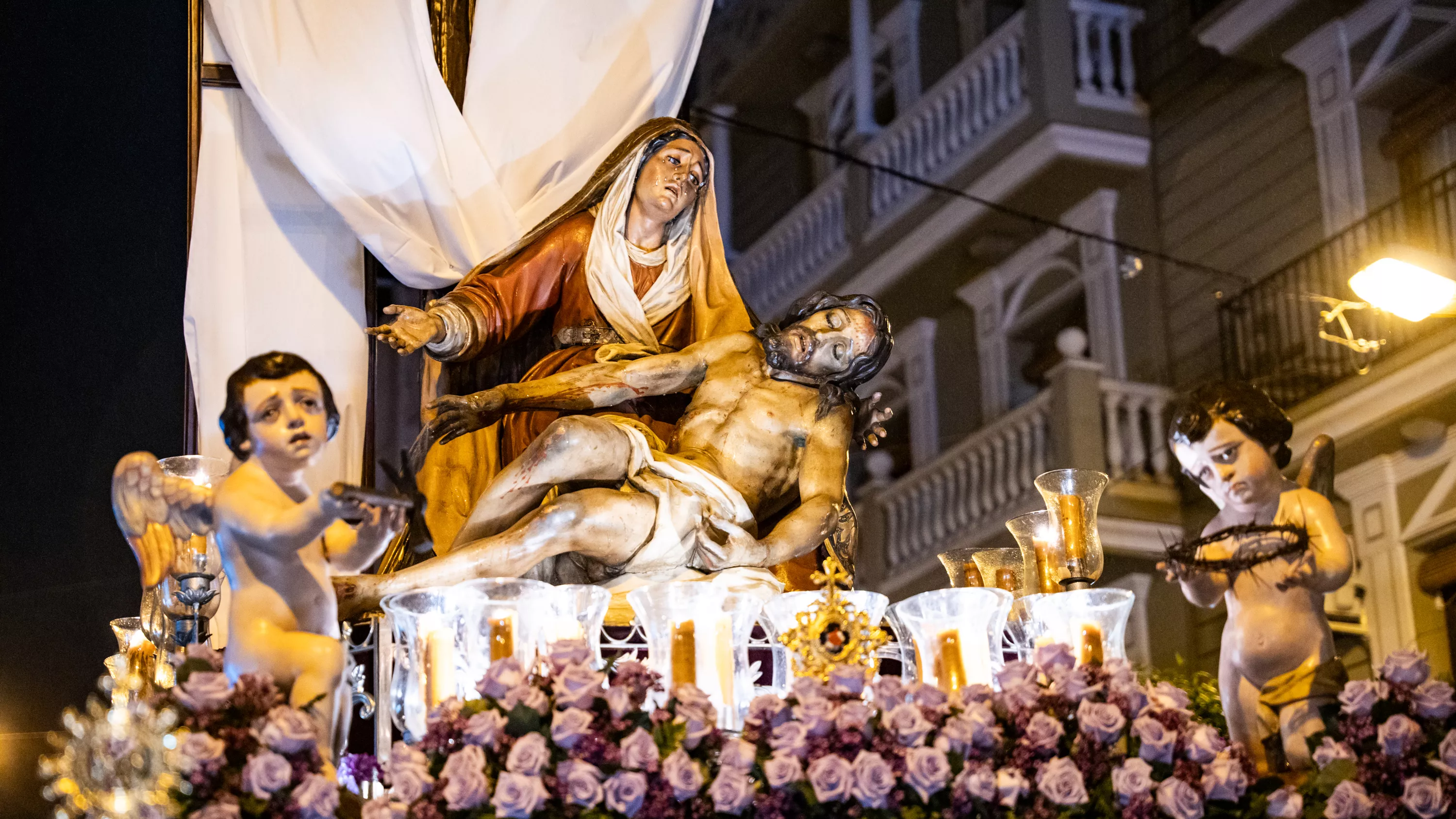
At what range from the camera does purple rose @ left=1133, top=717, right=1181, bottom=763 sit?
284 centimetres

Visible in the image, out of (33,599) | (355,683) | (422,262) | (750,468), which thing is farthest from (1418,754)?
(33,599)

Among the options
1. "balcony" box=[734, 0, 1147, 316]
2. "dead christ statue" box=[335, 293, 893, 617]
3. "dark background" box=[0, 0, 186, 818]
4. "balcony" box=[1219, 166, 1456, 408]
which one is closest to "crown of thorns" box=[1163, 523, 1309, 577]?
"dead christ statue" box=[335, 293, 893, 617]

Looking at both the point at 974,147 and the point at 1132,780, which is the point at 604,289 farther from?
the point at 974,147

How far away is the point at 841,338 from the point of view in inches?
155

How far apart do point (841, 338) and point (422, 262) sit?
3.63 ft

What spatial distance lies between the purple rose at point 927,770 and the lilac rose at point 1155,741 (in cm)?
29

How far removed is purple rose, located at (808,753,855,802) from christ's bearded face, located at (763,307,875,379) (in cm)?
133

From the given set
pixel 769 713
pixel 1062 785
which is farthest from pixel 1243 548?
pixel 769 713

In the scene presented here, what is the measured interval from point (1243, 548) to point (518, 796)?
1139 mm

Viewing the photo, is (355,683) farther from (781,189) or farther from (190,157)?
(781,189)

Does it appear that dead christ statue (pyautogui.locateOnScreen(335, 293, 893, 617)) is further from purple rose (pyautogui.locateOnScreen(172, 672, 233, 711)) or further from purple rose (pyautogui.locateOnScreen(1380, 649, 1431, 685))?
purple rose (pyautogui.locateOnScreen(1380, 649, 1431, 685))

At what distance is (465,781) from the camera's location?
104 inches

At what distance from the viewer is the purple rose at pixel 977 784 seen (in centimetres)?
275

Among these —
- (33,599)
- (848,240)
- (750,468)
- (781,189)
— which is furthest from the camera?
(781,189)
